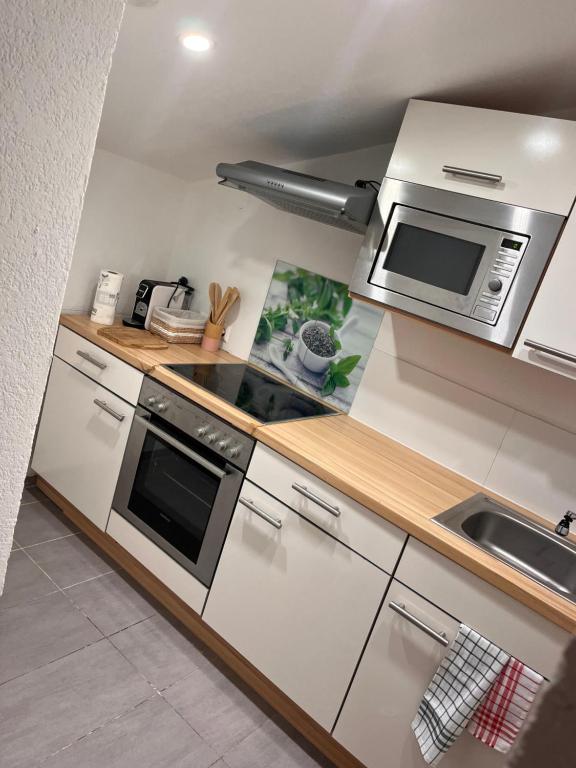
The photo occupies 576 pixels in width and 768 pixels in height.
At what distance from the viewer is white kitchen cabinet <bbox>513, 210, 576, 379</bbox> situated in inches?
60.9

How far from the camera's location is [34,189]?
0.44 meters

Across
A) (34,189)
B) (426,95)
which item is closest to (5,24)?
(34,189)

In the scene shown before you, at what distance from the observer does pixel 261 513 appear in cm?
182

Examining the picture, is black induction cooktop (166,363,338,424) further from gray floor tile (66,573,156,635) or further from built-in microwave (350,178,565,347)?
gray floor tile (66,573,156,635)

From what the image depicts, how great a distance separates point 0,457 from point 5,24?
0.35m

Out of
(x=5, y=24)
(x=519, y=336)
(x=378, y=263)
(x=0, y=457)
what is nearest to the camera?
(x=5, y=24)

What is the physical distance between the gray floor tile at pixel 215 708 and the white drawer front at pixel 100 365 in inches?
41.1

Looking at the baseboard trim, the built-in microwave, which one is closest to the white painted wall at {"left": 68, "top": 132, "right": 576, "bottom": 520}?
the built-in microwave

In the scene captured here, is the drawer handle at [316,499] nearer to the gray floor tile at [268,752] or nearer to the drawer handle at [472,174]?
the gray floor tile at [268,752]

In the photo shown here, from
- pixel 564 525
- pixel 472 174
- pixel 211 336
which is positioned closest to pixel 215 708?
pixel 564 525

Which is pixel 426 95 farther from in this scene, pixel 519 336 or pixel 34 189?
pixel 34 189

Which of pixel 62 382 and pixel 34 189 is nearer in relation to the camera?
pixel 34 189

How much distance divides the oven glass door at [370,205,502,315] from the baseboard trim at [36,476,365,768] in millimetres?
1399

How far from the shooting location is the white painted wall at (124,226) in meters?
2.59
